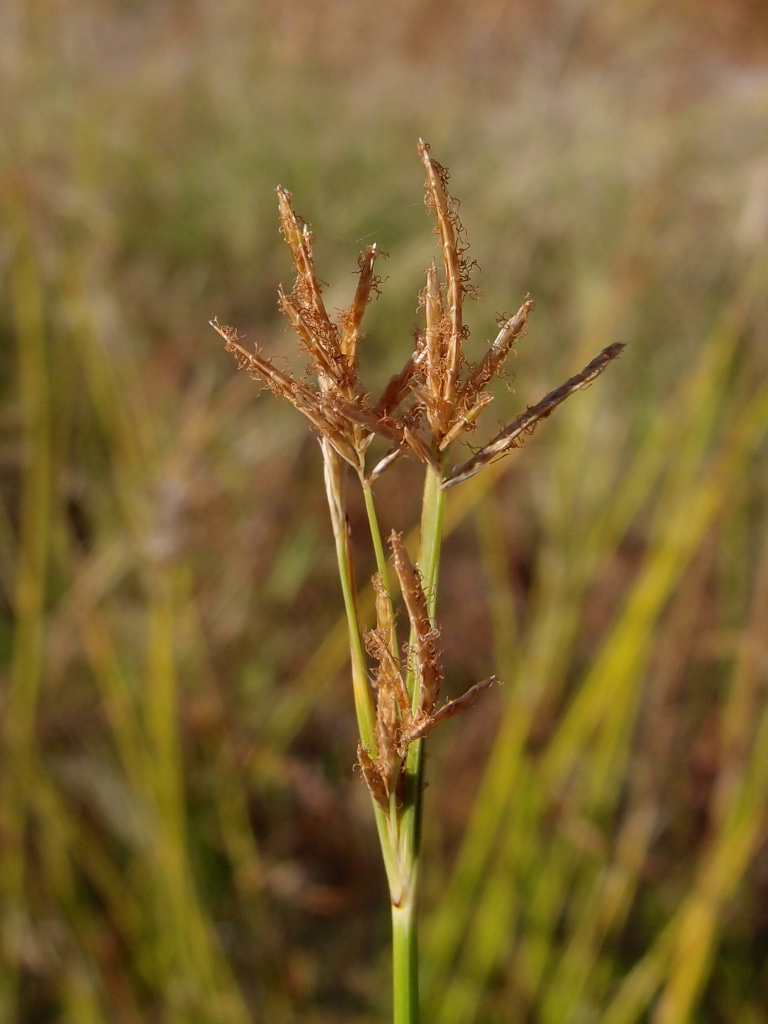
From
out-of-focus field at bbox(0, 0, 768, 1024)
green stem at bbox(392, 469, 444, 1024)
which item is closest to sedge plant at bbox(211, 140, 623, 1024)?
green stem at bbox(392, 469, 444, 1024)

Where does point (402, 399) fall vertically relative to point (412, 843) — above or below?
above

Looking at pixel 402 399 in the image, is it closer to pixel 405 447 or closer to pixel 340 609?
pixel 405 447

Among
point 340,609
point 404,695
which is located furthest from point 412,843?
point 340,609

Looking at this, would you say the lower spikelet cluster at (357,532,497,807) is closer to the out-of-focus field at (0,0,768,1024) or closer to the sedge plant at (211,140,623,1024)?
the sedge plant at (211,140,623,1024)

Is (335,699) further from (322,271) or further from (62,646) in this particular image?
(322,271)

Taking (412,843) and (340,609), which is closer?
(412,843)

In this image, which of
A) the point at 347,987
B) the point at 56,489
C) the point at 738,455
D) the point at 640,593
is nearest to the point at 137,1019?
the point at 347,987
